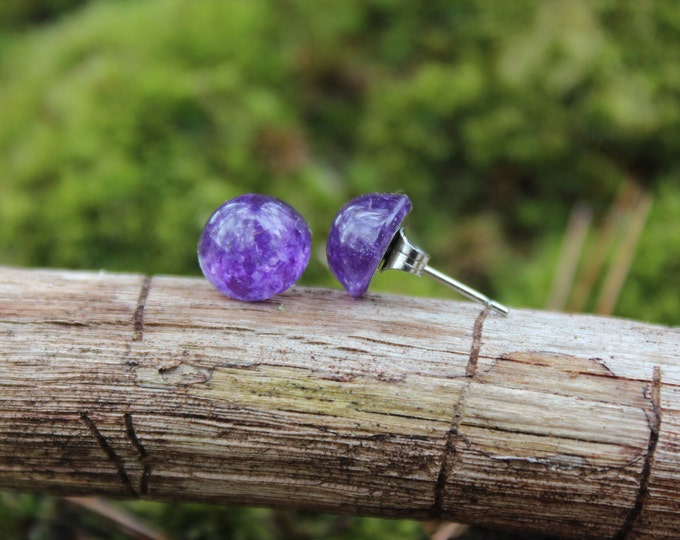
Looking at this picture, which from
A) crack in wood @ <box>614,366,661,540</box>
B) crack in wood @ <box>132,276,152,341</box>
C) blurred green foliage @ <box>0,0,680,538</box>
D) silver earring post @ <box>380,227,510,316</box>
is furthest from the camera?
blurred green foliage @ <box>0,0,680,538</box>

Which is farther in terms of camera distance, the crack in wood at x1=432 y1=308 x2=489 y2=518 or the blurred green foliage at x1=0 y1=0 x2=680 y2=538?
the blurred green foliage at x1=0 y1=0 x2=680 y2=538

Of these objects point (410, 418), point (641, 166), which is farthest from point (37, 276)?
point (641, 166)

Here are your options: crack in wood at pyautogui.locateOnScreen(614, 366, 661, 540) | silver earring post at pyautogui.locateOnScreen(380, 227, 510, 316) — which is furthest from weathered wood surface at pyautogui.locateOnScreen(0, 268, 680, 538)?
silver earring post at pyautogui.locateOnScreen(380, 227, 510, 316)

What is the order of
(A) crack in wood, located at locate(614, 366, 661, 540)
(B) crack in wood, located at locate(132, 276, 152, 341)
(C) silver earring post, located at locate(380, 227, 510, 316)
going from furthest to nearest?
(C) silver earring post, located at locate(380, 227, 510, 316), (B) crack in wood, located at locate(132, 276, 152, 341), (A) crack in wood, located at locate(614, 366, 661, 540)

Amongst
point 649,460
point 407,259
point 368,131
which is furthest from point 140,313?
point 368,131

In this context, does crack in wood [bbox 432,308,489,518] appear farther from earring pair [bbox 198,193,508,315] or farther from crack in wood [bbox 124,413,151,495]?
crack in wood [bbox 124,413,151,495]

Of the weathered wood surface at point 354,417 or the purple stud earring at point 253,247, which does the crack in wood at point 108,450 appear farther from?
the purple stud earring at point 253,247

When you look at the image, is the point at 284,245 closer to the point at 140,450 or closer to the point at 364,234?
the point at 364,234
